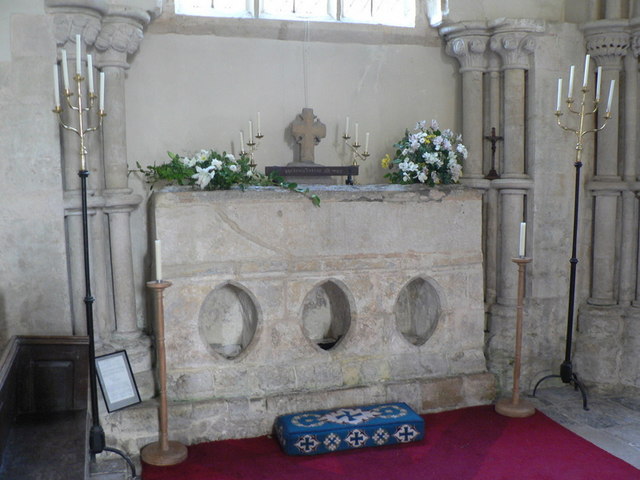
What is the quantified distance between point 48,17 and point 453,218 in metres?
2.87

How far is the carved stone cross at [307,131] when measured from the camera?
5.10 meters

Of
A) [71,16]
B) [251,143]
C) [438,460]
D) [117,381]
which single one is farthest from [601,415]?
[71,16]

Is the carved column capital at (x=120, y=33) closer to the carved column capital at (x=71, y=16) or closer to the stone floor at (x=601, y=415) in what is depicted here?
the carved column capital at (x=71, y=16)

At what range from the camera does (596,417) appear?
4828mm

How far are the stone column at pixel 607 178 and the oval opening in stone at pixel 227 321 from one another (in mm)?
2677

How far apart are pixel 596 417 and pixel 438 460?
1378 millimetres

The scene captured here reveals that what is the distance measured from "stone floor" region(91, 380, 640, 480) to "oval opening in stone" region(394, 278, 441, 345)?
939 mm

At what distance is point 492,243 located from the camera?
214 inches

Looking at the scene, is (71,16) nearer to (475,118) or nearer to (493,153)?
(475,118)

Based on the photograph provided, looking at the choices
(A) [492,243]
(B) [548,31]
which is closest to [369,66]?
(B) [548,31]

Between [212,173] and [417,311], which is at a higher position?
[212,173]

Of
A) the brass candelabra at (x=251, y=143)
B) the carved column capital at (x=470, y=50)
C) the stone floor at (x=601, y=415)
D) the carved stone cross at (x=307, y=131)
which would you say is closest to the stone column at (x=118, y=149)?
the brass candelabra at (x=251, y=143)

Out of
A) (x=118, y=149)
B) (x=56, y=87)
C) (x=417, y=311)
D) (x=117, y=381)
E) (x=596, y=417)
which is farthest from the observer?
(x=417, y=311)

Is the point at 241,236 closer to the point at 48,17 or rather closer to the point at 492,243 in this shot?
the point at 48,17
